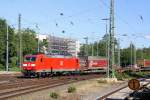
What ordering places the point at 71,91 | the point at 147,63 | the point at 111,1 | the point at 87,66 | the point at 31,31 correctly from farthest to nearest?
1. the point at 31,31
2. the point at 147,63
3. the point at 87,66
4. the point at 111,1
5. the point at 71,91

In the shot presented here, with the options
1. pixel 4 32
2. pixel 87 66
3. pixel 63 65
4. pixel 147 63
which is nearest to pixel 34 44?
pixel 4 32

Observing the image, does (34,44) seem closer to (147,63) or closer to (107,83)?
(147,63)

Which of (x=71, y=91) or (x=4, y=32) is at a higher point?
(x=4, y=32)

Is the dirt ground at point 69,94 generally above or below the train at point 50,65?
below

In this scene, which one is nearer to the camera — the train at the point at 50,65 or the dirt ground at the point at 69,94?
the dirt ground at the point at 69,94

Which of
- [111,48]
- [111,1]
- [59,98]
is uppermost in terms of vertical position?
[111,1]

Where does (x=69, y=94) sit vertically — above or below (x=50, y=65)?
below

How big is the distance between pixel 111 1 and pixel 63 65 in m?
21.3

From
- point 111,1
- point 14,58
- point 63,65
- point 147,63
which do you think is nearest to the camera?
point 111,1

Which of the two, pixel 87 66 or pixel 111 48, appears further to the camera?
pixel 87 66

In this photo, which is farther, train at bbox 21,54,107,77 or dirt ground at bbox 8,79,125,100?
train at bbox 21,54,107,77

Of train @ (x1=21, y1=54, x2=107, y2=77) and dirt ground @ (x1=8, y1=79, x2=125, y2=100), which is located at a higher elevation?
train @ (x1=21, y1=54, x2=107, y2=77)

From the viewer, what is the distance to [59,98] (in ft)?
76.9

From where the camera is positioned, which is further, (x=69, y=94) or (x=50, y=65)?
(x=50, y=65)
